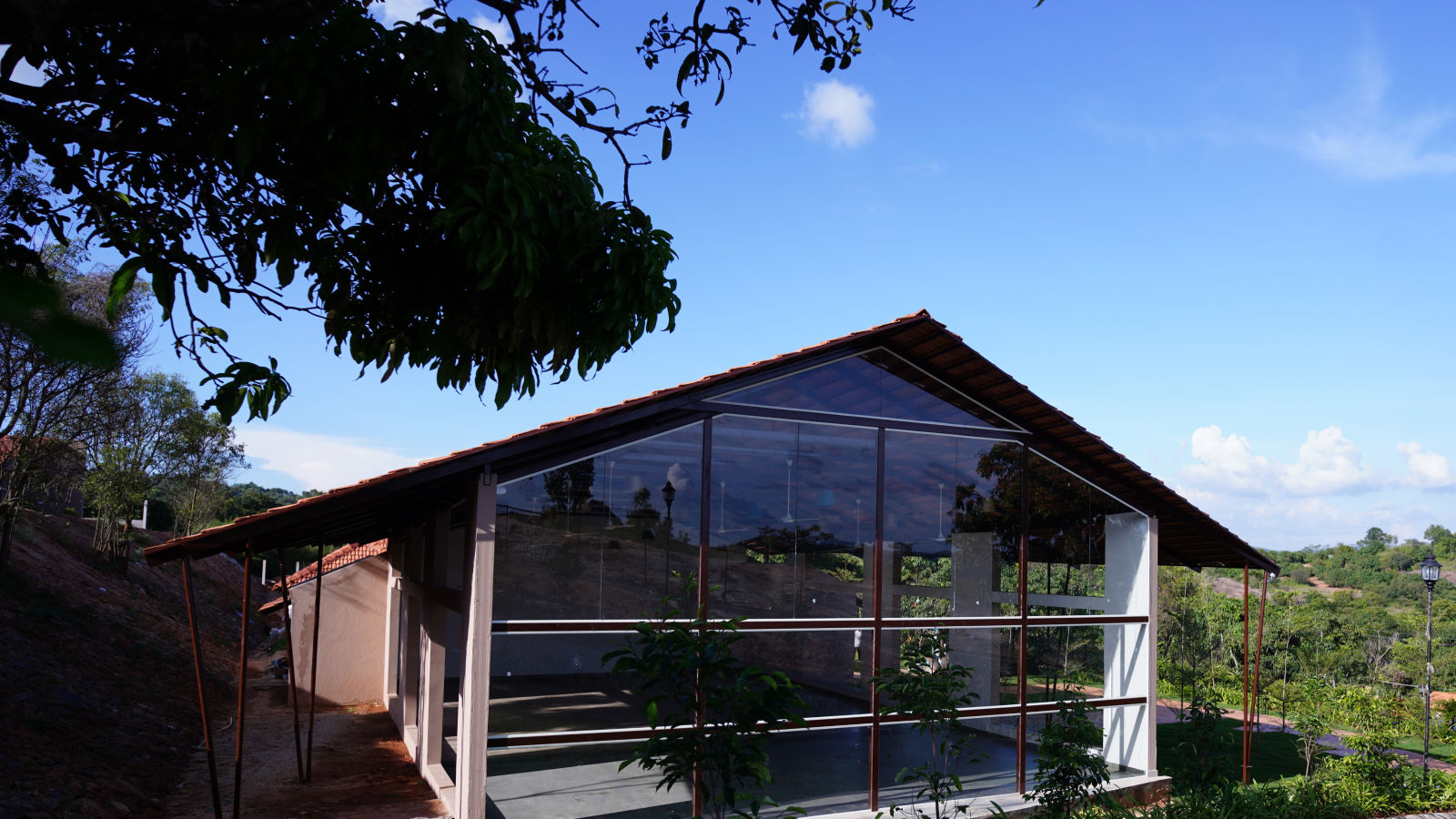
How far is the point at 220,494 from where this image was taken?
29672 millimetres

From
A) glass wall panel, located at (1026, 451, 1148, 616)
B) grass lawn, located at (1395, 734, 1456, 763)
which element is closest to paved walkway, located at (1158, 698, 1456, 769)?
grass lawn, located at (1395, 734, 1456, 763)

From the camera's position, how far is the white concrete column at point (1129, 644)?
11.0m

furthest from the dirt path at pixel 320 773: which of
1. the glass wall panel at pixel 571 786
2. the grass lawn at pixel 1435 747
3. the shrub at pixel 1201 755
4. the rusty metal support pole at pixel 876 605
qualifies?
the grass lawn at pixel 1435 747

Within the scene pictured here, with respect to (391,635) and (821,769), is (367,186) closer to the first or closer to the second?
(821,769)

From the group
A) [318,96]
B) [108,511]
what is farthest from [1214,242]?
[108,511]

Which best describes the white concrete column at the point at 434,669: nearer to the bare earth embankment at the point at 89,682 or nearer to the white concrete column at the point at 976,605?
the bare earth embankment at the point at 89,682

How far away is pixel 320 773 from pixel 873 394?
742 cm

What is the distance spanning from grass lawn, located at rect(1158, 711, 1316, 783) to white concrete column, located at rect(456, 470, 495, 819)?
7805 millimetres

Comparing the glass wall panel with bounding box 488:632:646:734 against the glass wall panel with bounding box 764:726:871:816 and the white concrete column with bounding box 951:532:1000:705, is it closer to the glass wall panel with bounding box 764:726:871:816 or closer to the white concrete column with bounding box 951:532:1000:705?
the glass wall panel with bounding box 764:726:871:816

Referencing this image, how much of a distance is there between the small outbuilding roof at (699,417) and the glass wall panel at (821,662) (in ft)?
7.52

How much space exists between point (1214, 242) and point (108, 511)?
22.3 metres

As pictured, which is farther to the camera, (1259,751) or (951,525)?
(1259,751)

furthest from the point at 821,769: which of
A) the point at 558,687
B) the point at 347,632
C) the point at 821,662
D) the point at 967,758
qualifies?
the point at 347,632

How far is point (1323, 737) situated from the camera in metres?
17.7
